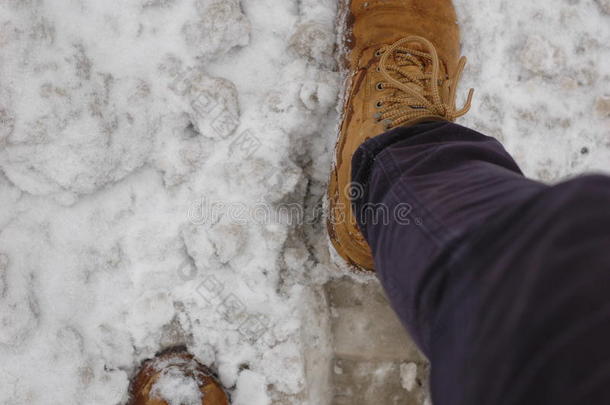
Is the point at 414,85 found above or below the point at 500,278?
above

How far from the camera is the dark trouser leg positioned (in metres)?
0.48

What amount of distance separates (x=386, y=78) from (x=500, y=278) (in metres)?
0.71

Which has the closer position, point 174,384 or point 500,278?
point 500,278

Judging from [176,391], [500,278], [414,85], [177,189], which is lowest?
[176,391]

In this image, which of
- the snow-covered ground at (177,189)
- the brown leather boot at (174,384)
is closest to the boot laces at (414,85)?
the snow-covered ground at (177,189)

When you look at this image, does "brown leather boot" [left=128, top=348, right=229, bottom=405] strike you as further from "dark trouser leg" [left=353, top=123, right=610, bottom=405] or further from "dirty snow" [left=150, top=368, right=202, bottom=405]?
"dark trouser leg" [left=353, top=123, right=610, bottom=405]

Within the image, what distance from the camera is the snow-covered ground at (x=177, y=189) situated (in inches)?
44.9

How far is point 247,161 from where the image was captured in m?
1.24

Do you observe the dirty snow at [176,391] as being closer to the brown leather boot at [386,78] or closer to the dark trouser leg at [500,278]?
the brown leather boot at [386,78]

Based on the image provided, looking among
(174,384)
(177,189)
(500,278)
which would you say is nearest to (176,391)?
A: (174,384)

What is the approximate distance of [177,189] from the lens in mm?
1245

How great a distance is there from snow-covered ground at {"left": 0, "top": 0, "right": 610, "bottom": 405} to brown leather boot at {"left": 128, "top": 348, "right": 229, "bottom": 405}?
0.12 feet

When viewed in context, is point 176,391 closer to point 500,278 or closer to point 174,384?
point 174,384

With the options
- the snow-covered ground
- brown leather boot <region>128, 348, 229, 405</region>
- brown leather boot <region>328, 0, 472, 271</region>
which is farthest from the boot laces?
brown leather boot <region>128, 348, 229, 405</region>
